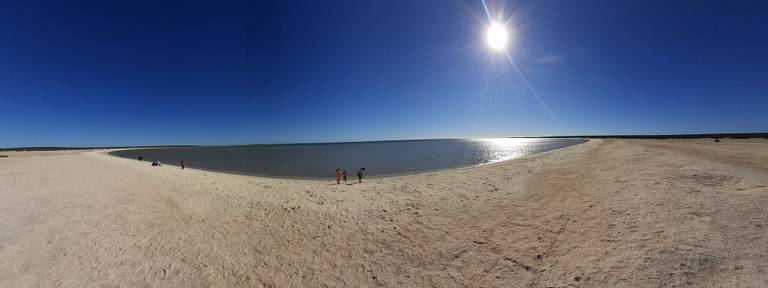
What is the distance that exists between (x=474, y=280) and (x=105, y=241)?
33.5 feet

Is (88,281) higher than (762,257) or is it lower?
lower

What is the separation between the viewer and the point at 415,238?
7855 mm

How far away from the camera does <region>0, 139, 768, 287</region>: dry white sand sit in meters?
5.50

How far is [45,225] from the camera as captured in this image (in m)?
8.73

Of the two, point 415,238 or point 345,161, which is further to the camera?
point 345,161

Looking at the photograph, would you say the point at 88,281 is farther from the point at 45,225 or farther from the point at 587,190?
the point at 587,190

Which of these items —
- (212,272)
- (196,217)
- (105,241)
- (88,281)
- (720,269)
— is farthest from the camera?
(196,217)

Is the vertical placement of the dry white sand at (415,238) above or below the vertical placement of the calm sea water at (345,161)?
above

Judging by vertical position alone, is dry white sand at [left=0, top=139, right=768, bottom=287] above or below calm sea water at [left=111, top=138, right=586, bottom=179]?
above

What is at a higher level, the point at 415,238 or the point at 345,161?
the point at 415,238

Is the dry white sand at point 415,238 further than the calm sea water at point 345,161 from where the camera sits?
No

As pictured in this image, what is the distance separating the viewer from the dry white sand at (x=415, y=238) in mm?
5496

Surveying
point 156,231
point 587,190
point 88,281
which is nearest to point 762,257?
point 587,190

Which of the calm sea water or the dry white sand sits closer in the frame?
the dry white sand
